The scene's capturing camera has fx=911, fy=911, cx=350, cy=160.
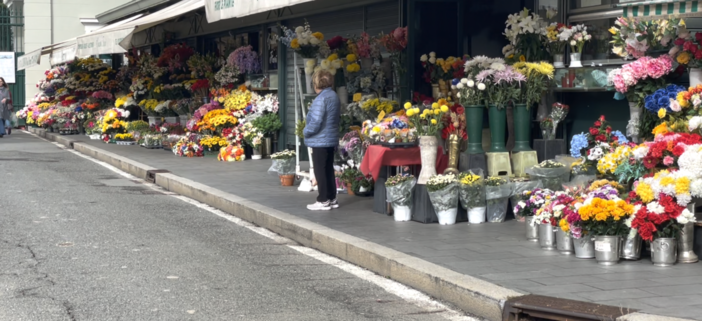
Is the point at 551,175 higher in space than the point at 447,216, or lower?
higher

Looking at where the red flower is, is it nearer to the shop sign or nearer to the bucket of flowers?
the bucket of flowers

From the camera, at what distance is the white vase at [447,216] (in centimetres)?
947

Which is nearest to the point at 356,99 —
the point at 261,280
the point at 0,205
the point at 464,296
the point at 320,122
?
the point at 320,122

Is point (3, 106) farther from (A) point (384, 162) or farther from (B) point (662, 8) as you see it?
(B) point (662, 8)

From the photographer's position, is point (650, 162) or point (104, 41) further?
point (104, 41)

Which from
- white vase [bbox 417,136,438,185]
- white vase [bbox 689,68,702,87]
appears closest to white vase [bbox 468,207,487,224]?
white vase [bbox 417,136,438,185]

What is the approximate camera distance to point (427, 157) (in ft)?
32.4

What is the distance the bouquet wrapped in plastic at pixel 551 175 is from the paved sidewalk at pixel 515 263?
0.58 m

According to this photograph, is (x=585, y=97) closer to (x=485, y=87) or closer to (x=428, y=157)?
(x=485, y=87)

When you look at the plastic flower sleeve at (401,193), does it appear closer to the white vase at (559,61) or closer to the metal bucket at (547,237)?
the metal bucket at (547,237)

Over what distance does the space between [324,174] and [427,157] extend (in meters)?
1.43

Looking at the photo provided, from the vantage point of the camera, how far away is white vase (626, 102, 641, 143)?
9227 mm

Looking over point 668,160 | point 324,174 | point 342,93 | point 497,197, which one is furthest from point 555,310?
point 342,93

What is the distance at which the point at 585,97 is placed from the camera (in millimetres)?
10578
